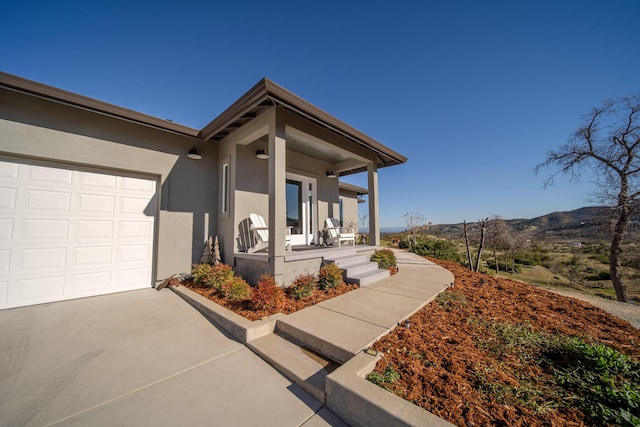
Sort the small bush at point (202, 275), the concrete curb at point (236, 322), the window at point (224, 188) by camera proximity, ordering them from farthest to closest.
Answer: the window at point (224, 188) < the small bush at point (202, 275) < the concrete curb at point (236, 322)

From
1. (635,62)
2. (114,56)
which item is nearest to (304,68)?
(114,56)

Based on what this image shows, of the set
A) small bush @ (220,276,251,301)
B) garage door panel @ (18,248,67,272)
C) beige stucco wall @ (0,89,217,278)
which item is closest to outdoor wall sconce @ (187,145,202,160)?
beige stucco wall @ (0,89,217,278)

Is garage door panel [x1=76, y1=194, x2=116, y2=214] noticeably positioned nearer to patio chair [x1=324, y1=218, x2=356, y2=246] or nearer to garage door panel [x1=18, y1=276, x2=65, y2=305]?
garage door panel [x1=18, y1=276, x2=65, y2=305]

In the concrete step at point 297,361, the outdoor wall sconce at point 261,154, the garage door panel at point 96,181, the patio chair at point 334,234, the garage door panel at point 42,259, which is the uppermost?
the outdoor wall sconce at point 261,154

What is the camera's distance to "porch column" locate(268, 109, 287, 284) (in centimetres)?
418

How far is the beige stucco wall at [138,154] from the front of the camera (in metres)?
3.91

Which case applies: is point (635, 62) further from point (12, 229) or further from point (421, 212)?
point (12, 229)

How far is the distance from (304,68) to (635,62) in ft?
30.4

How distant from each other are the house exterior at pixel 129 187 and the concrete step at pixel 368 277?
34.1 inches

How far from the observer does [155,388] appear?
6.67 ft

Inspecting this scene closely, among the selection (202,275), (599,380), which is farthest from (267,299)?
(599,380)

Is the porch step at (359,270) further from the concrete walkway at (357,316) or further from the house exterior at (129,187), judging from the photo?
the house exterior at (129,187)

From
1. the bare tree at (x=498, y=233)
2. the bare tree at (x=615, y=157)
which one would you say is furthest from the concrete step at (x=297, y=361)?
the bare tree at (x=498, y=233)

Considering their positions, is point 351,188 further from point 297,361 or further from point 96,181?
point 297,361
